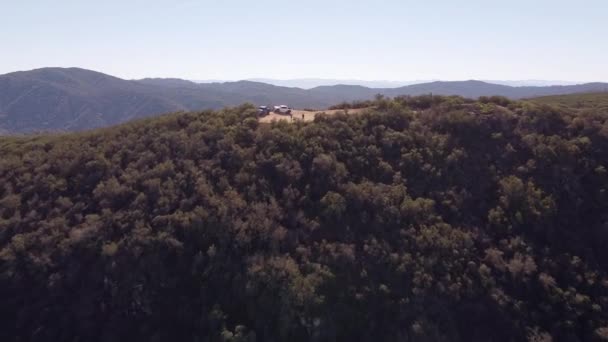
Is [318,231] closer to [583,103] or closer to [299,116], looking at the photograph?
[299,116]

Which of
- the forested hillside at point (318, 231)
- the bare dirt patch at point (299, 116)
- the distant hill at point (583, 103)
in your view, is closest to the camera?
the forested hillside at point (318, 231)

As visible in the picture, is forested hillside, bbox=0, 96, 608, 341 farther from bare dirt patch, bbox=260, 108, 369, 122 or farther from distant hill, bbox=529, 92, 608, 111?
distant hill, bbox=529, 92, 608, 111

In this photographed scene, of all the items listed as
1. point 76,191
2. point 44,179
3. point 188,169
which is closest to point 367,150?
point 188,169

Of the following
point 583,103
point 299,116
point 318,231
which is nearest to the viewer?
point 318,231

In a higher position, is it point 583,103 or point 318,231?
point 583,103

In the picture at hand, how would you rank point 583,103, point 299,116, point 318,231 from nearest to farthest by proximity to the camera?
1. point 318,231
2. point 299,116
3. point 583,103

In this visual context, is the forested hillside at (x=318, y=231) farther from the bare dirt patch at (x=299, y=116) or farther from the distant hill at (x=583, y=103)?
the distant hill at (x=583, y=103)

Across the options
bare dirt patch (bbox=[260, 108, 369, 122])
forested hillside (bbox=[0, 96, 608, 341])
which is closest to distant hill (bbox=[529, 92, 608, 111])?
forested hillside (bbox=[0, 96, 608, 341])

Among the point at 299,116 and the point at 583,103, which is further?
the point at 583,103

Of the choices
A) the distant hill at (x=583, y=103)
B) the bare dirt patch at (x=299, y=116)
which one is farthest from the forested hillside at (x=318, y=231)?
the distant hill at (x=583, y=103)

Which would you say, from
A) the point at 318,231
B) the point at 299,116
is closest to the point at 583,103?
the point at 299,116
